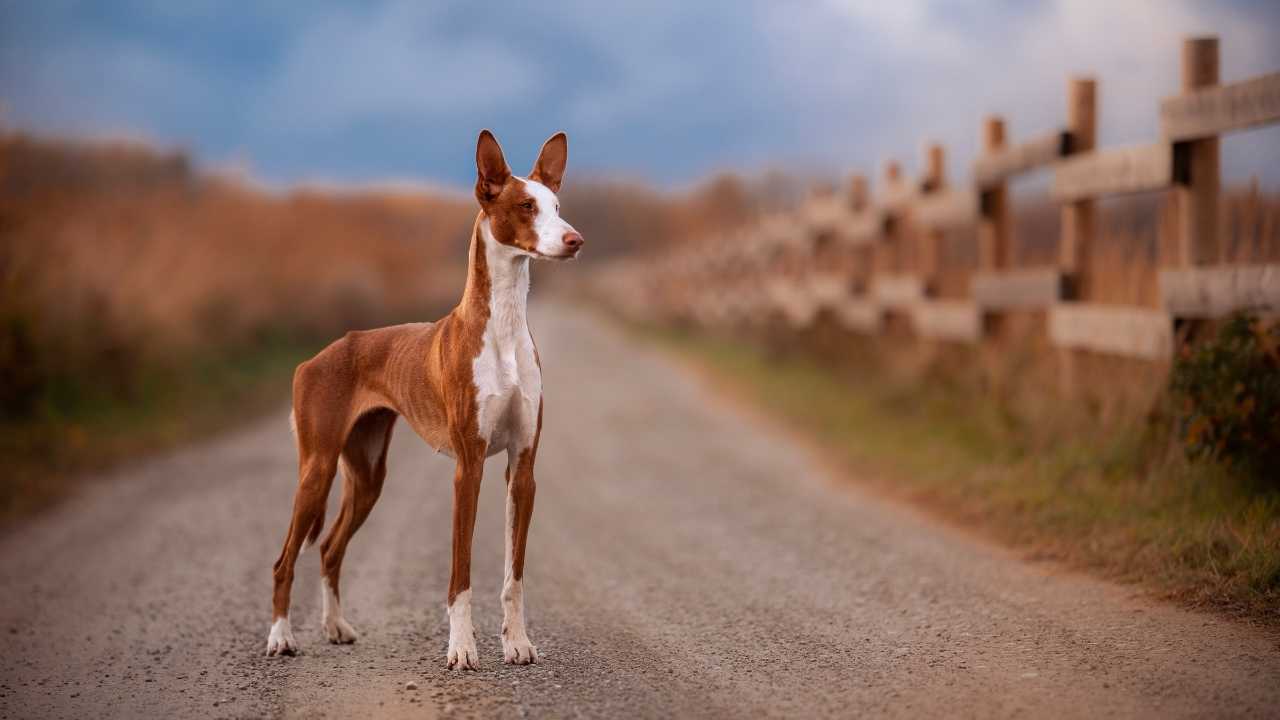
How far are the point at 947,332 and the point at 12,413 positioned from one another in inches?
343

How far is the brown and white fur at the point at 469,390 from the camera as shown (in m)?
4.18

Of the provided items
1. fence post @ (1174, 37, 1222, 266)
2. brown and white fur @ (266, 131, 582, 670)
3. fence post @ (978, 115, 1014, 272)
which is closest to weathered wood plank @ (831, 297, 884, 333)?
fence post @ (978, 115, 1014, 272)

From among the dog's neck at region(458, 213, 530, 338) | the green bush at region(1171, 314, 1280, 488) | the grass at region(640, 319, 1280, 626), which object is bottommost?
the grass at region(640, 319, 1280, 626)

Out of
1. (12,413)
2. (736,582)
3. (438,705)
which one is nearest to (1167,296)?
(736,582)

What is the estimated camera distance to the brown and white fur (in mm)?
4176

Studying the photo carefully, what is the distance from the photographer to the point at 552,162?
4.38m

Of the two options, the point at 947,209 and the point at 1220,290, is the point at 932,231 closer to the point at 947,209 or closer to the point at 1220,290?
the point at 947,209

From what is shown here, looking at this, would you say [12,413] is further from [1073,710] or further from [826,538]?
[1073,710]

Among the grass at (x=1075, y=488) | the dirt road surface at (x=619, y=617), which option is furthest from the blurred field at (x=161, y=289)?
the grass at (x=1075, y=488)

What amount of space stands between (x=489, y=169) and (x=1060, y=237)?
579 cm

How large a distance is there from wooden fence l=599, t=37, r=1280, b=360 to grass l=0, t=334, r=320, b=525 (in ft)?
24.4

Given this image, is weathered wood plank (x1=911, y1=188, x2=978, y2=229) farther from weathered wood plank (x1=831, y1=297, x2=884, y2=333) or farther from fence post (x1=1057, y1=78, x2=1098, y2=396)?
fence post (x1=1057, y1=78, x2=1098, y2=396)

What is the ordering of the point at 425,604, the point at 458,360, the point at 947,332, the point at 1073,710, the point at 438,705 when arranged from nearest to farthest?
the point at 1073,710 < the point at 438,705 < the point at 458,360 < the point at 425,604 < the point at 947,332

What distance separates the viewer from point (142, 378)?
1316 cm
